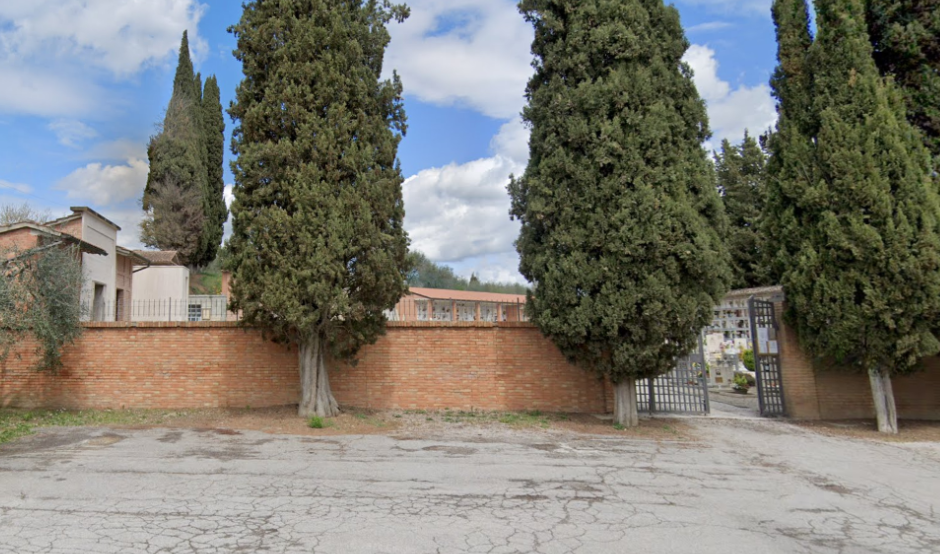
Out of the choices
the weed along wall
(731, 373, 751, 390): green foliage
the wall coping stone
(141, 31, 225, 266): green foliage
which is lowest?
(731, 373, 751, 390): green foliage

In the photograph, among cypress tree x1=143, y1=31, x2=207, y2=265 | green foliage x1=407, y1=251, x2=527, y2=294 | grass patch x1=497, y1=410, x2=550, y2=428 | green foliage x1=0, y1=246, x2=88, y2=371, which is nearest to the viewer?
green foliage x1=0, y1=246, x2=88, y2=371

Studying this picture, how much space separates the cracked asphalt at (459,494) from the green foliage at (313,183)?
2.39 meters

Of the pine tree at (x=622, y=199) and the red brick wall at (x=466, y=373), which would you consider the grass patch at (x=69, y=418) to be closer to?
the red brick wall at (x=466, y=373)

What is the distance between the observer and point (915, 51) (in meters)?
10.6

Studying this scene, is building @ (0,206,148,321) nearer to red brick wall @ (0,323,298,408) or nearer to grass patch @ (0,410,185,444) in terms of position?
red brick wall @ (0,323,298,408)

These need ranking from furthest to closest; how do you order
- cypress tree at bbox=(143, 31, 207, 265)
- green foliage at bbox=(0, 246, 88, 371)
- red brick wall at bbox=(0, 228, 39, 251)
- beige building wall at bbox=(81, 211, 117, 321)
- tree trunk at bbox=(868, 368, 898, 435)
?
cypress tree at bbox=(143, 31, 207, 265)
beige building wall at bbox=(81, 211, 117, 321)
red brick wall at bbox=(0, 228, 39, 251)
tree trunk at bbox=(868, 368, 898, 435)
green foliage at bbox=(0, 246, 88, 371)

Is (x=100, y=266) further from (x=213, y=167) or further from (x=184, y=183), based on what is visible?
(x=213, y=167)

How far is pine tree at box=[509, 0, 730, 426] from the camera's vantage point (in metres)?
9.07

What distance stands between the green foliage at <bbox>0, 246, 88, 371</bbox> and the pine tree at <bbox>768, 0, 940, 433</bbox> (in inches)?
558

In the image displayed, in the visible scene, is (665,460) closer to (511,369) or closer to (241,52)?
(511,369)

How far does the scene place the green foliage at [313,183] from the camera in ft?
31.2

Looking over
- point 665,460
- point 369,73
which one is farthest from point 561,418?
point 369,73

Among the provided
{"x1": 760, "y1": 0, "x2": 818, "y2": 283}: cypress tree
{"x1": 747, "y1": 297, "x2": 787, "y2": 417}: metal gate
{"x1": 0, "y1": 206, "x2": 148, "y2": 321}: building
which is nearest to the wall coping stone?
{"x1": 0, "y1": 206, "x2": 148, "y2": 321}: building

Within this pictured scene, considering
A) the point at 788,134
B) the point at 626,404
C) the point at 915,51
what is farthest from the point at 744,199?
the point at 626,404
